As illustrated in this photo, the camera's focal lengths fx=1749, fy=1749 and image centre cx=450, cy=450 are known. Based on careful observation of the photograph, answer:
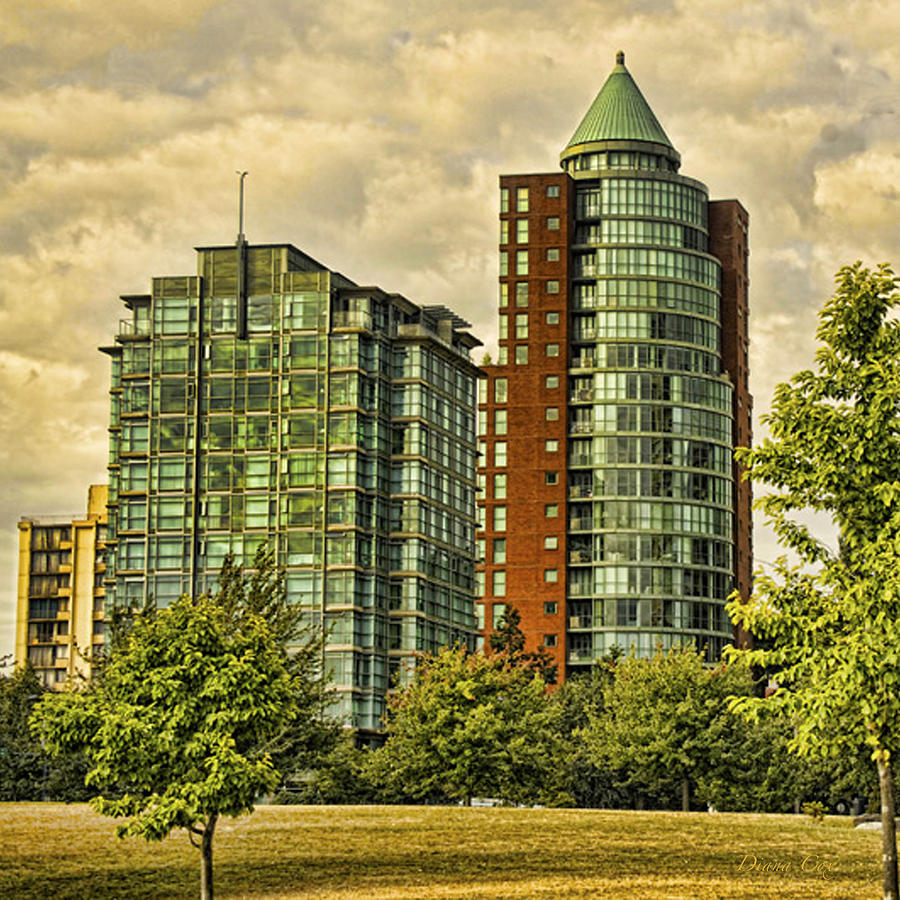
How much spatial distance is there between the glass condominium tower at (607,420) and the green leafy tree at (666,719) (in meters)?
78.0

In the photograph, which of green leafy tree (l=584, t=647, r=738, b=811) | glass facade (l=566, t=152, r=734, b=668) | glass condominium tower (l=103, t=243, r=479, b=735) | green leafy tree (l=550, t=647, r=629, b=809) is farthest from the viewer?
glass facade (l=566, t=152, r=734, b=668)

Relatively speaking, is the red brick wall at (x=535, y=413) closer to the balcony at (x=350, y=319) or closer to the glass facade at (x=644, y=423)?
the glass facade at (x=644, y=423)

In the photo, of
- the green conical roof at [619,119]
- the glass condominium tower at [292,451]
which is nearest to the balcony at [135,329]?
the glass condominium tower at [292,451]

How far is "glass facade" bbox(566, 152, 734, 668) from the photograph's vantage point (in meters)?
166

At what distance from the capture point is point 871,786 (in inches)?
2844

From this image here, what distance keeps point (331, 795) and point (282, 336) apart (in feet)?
154

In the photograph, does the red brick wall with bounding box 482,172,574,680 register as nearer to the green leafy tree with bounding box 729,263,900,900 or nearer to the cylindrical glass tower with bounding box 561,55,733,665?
the cylindrical glass tower with bounding box 561,55,733,665

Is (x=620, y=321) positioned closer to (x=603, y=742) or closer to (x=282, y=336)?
(x=282, y=336)

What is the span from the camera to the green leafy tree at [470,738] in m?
75.4

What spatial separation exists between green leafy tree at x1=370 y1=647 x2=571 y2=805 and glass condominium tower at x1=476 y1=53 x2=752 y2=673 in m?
84.6

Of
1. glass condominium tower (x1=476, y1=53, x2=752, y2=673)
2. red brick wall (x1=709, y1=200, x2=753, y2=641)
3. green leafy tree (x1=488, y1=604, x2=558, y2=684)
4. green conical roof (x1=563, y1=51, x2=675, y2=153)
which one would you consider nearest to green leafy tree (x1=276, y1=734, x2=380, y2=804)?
green leafy tree (x1=488, y1=604, x2=558, y2=684)

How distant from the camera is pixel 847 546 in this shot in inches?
1298

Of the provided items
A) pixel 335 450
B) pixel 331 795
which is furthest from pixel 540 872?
pixel 335 450

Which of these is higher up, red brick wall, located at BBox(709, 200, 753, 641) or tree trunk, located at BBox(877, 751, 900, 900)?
red brick wall, located at BBox(709, 200, 753, 641)
